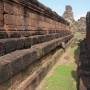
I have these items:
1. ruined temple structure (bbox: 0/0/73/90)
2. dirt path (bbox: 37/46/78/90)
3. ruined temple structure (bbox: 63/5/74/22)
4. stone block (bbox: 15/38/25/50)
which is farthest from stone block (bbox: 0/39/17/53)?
ruined temple structure (bbox: 63/5/74/22)

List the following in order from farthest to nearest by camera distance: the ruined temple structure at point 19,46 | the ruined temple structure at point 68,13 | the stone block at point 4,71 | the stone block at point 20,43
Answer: the ruined temple structure at point 68,13 < the stone block at point 20,43 < the ruined temple structure at point 19,46 < the stone block at point 4,71

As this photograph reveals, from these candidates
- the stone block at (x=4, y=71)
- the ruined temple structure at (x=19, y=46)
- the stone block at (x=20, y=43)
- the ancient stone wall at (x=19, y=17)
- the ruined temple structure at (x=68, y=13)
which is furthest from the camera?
the ruined temple structure at (x=68, y=13)

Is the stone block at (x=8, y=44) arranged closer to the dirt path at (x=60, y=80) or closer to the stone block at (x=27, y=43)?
the stone block at (x=27, y=43)

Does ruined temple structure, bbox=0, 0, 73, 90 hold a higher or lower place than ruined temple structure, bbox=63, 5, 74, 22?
lower

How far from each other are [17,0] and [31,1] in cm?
101

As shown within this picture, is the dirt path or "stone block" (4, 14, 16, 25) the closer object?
"stone block" (4, 14, 16, 25)

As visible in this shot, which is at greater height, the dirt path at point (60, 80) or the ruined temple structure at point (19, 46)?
the ruined temple structure at point (19, 46)

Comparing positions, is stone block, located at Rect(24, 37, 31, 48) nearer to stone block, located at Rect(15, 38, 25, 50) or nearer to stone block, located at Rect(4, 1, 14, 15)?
stone block, located at Rect(15, 38, 25, 50)

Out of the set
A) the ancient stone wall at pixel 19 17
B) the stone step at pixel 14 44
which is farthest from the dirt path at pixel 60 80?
the ancient stone wall at pixel 19 17

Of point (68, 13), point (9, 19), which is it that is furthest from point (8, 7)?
point (68, 13)

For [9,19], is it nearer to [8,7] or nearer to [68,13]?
[8,7]

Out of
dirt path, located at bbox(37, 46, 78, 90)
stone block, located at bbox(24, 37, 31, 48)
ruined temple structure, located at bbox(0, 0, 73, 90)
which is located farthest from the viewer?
dirt path, located at bbox(37, 46, 78, 90)

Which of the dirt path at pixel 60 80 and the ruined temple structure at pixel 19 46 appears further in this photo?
the dirt path at pixel 60 80

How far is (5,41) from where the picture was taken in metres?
3.51
